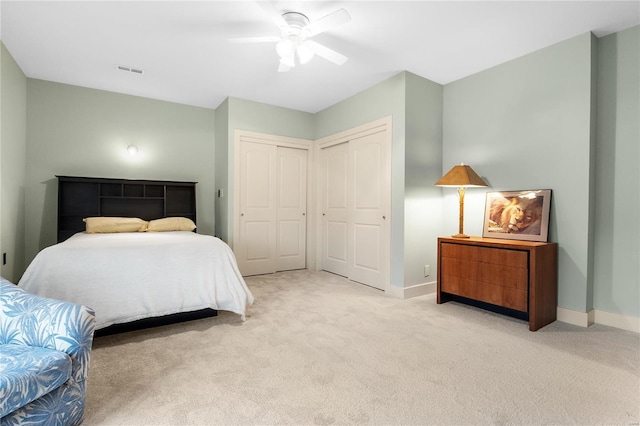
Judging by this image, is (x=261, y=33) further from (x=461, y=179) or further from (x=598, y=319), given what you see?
(x=598, y=319)

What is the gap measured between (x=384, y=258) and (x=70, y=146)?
4.26 metres

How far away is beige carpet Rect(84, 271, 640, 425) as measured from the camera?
152cm

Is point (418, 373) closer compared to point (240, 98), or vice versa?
point (418, 373)

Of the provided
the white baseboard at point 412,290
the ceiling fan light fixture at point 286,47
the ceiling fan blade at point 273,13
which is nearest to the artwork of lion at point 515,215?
the white baseboard at point 412,290

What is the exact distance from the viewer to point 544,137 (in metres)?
2.93

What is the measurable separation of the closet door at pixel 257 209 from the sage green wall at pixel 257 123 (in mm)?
164

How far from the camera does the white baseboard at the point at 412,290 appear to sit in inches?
137

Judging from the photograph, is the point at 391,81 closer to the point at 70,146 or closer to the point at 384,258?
the point at 384,258

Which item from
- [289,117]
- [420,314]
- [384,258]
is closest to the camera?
[420,314]

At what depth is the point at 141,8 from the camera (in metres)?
Result: 2.43

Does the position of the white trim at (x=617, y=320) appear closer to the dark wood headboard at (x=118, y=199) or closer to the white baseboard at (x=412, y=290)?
the white baseboard at (x=412, y=290)

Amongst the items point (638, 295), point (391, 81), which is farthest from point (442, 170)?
point (638, 295)

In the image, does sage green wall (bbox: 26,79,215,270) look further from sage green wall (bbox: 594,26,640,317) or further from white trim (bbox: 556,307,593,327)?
sage green wall (bbox: 594,26,640,317)

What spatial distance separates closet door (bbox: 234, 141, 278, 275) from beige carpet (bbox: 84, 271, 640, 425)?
1725 mm
